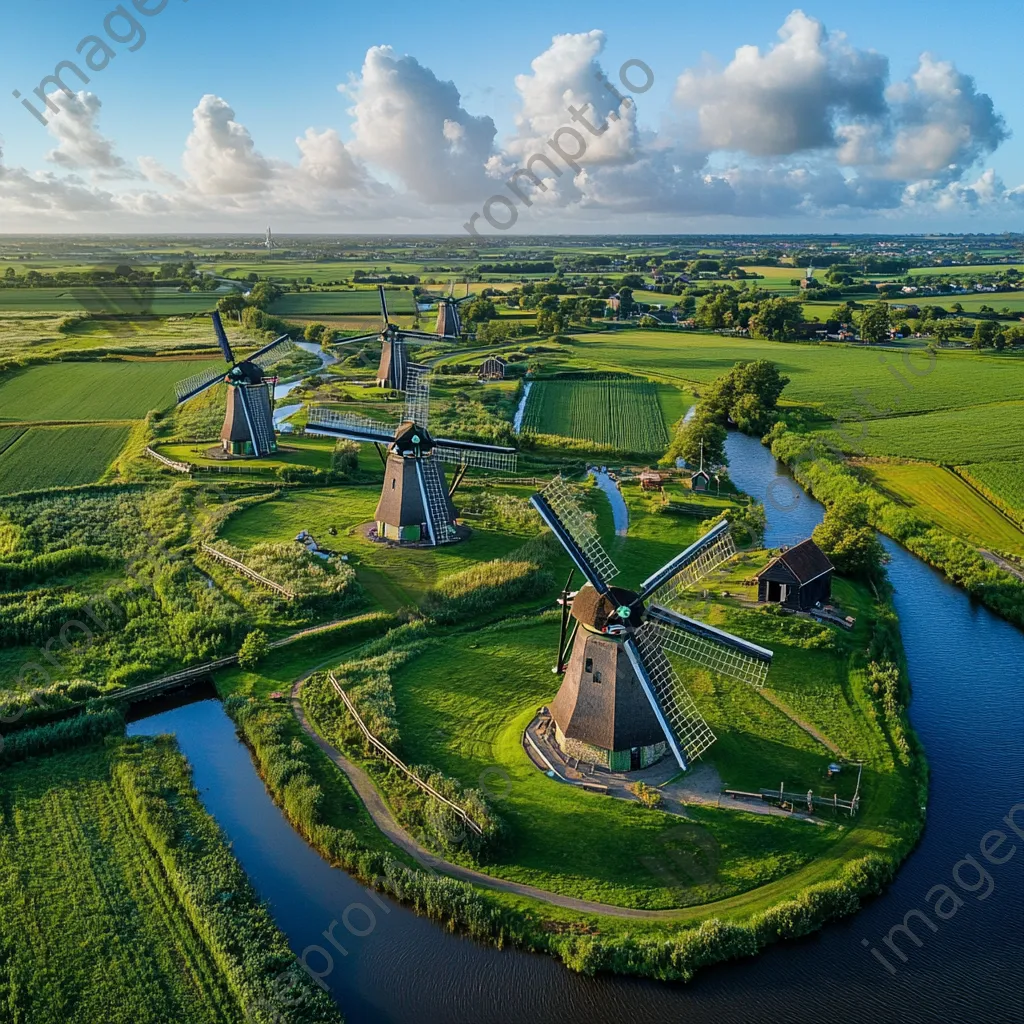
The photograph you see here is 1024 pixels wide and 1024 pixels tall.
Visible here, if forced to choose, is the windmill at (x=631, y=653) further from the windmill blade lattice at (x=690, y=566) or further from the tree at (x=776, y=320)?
the tree at (x=776, y=320)

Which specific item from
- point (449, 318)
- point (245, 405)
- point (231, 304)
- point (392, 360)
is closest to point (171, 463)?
point (245, 405)

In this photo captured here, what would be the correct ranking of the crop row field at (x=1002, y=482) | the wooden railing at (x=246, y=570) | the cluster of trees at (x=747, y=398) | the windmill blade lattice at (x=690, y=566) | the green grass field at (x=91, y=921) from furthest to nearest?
the cluster of trees at (x=747, y=398)
the crop row field at (x=1002, y=482)
the wooden railing at (x=246, y=570)
the windmill blade lattice at (x=690, y=566)
the green grass field at (x=91, y=921)

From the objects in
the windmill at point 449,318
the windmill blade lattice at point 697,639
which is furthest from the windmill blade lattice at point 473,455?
the windmill at point 449,318

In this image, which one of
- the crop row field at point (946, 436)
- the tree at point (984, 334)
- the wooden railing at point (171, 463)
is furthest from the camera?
the tree at point (984, 334)

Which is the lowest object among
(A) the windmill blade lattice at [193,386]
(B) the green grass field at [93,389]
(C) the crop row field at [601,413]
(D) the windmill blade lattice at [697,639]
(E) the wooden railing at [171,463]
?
(C) the crop row field at [601,413]

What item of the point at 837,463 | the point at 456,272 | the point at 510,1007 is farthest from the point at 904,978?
the point at 456,272

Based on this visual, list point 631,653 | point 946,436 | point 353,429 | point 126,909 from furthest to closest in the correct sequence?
point 946,436 → point 353,429 → point 631,653 → point 126,909

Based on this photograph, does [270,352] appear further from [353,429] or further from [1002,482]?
[1002,482]
